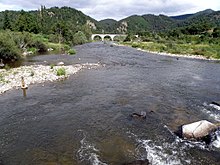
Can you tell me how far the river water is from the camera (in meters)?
13.1

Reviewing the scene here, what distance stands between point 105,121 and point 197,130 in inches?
239

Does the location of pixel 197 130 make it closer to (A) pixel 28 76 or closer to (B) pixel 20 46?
(A) pixel 28 76

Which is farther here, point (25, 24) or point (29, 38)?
point (25, 24)

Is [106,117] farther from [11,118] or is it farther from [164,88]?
[164,88]

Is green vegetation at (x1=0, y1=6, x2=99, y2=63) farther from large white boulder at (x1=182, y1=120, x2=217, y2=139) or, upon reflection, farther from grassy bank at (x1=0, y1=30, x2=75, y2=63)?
large white boulder at (x1=182, y1=120, x2=217, y2=139)

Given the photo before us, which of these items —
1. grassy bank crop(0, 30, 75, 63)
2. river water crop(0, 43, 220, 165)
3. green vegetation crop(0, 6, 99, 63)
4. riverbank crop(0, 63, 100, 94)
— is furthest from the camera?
green vegetation crop(0, 6, 99, 63)

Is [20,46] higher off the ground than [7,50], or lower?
lower

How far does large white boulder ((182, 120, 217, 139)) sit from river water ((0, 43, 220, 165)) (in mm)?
703

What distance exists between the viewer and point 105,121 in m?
17.7

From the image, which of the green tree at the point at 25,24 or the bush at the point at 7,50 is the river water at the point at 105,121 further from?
the green tree at the point at 25,24

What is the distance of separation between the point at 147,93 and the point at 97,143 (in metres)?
11.2

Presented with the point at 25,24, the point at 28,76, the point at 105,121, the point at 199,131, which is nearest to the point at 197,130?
the point at 199,131

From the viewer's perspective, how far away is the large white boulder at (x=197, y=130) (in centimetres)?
1498

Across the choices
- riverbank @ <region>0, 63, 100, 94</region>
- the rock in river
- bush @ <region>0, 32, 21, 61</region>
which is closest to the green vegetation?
bush @ <region>0, 32, 21, 61</region>
